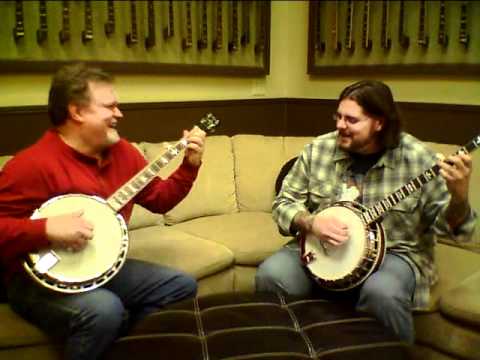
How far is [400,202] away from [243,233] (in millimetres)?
764

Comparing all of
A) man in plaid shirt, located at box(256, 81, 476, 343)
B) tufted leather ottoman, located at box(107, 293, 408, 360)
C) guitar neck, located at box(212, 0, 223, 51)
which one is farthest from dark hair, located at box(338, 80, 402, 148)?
guitar neck, located at box(212, 0, 223, 51)

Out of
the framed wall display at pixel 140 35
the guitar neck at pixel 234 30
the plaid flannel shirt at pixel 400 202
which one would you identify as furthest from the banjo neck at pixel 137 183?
the guitar neck at pixel 234 30

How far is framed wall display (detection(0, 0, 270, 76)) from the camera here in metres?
2.43

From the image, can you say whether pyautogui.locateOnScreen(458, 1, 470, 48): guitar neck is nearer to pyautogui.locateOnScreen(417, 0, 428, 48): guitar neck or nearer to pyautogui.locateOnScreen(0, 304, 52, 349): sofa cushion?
pyautogui.locateOnScreen(417, 0, 428, 48): guitar neck

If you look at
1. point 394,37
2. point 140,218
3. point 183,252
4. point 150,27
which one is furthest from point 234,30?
point 183,252

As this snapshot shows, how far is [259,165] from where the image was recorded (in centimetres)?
278

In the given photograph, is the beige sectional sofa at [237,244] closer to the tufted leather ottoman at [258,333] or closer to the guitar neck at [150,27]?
the tufted leather ottoman at [258,333]

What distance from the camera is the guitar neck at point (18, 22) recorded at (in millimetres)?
2363

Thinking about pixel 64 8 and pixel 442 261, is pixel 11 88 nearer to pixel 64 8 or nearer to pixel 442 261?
pixel 64 8

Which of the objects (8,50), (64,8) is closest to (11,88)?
(8,50)

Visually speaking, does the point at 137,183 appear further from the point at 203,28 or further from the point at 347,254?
the point at 203,28

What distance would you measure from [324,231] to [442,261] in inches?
25.0

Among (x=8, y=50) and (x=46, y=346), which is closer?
(x=46, y=346)

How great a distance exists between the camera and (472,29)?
2.66 metres
